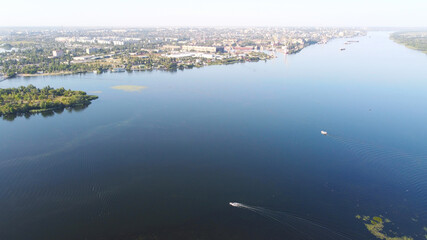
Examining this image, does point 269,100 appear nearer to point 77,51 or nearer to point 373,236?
point 373,236

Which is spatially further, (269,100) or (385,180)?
(269,100)

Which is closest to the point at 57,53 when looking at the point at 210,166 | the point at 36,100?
the point at 36,100

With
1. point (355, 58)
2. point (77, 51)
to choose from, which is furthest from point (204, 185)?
point (77, 51)

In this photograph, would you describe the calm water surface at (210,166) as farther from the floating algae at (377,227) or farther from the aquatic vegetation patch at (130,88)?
the aquatic vegetation patch at (130,88)

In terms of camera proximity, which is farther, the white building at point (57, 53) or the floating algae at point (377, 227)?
the white building at point (57, 53)

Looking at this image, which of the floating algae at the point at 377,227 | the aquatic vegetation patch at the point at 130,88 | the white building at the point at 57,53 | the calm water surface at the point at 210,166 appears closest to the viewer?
the floating algae at the point at 377,227

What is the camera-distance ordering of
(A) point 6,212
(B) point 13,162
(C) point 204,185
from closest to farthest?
(A) point 6,212 < (C) point 204,185 < (B) point 13,162

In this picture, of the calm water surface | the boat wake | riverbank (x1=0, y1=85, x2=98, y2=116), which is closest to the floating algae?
the calm water surface

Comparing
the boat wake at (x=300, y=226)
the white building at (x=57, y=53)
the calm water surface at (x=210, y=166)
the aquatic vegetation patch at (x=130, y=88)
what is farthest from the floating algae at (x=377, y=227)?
the white building at (x=57, y=53)

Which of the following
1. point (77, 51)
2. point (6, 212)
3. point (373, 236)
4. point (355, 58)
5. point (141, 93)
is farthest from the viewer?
point (77, 51)
